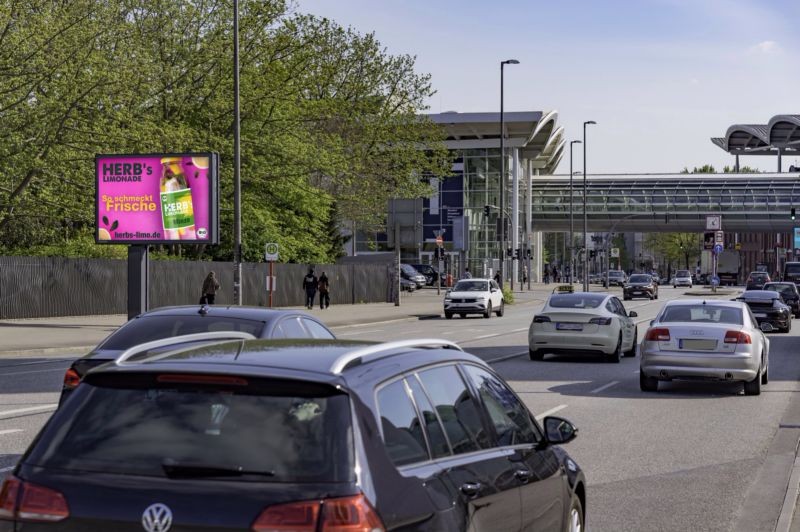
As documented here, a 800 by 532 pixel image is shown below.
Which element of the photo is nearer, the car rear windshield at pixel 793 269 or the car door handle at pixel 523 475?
the car door handle at pixel 523 475

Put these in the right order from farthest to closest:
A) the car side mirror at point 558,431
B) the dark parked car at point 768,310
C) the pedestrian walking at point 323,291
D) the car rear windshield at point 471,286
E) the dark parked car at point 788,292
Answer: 1. the pedestrian walking at point 323,291
2. the car rear windshield at point 471,286
3. the dark parked car at point 788,292
4. the dark parked car at point 768,310
5. the car side mirror at point 558,431

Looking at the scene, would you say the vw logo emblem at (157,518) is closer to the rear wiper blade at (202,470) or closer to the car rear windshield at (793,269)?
the rear wiper blade at (202,470)

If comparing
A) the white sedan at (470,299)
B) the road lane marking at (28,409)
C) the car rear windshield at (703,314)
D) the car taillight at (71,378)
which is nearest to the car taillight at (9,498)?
the car taillight at (71,378)

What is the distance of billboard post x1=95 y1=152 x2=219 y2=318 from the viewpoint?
34.4 metres

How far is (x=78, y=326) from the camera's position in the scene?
36094mm

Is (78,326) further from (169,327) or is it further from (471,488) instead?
(471,488)

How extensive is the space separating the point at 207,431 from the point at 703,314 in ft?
51.7

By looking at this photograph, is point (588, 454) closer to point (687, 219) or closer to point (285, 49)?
point (285, 49)

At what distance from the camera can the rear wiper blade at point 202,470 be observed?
4.04m

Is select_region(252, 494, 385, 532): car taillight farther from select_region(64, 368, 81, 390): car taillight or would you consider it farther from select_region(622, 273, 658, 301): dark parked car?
select_region(622, 273, 658, 301): dark parked car

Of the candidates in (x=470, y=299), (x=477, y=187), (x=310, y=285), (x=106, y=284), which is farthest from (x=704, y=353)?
(x=477, y=187)

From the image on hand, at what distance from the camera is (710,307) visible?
62.5 feet

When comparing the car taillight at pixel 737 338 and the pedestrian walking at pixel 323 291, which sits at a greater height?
the car taillight at pixel 737 338

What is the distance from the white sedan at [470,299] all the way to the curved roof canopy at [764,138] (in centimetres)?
9488
